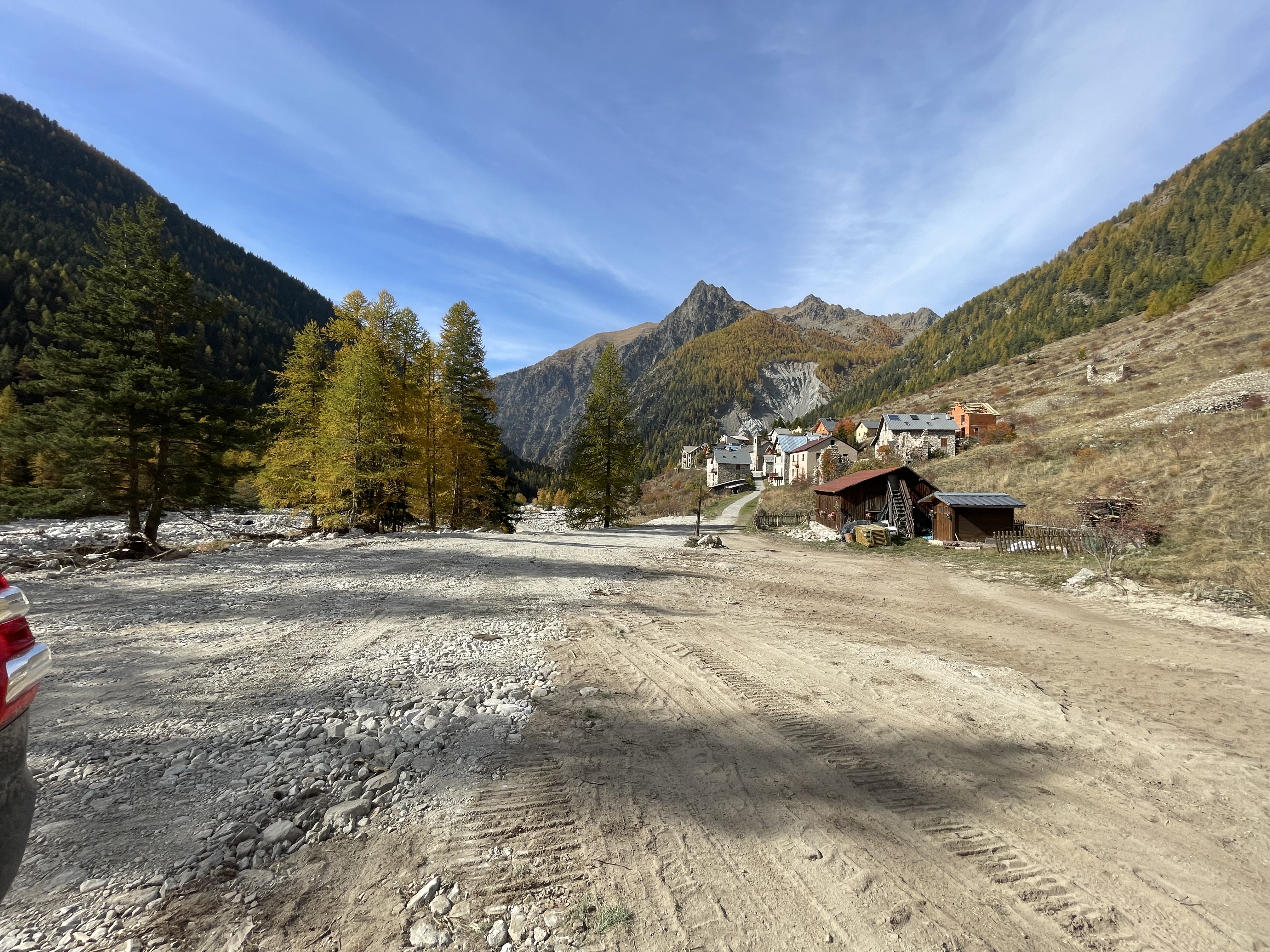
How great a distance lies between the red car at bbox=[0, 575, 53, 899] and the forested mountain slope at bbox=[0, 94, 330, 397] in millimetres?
72974

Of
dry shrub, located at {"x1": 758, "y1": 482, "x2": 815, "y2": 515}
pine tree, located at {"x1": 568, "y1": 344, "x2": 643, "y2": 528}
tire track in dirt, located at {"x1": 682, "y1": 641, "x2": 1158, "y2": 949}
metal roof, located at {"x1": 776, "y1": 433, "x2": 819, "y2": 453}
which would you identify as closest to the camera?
tire track in dirt, located at {"x1": 682, "y1": 641, "x2": 1158, "y2": 949}

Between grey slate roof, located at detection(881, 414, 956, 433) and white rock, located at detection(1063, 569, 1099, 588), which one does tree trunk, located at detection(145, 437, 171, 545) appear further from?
grey slate roof, located at detection(881, 414, 956, 433)

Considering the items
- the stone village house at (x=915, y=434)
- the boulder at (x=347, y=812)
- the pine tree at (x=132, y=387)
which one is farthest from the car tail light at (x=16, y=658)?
the stone village house at (x=915, y=434)

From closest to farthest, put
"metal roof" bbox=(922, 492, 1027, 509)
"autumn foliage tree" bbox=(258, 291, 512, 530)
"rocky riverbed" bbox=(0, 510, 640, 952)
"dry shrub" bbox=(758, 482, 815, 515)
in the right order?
"rocky riverbed" bbox=(0, 510, 640, 952) < "autumn foliage tree" bbox=(258, 291, 512, 530) < "metal roof" bbox=(922, 492, 1027, 509) < "dry shrub" bbox=(758, 482, 815, 515)

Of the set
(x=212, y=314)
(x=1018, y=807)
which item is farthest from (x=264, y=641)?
(x=212, y=314)

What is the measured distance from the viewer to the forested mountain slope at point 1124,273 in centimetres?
10138

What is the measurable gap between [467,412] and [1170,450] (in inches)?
1569

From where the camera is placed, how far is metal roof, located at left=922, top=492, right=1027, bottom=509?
2258cm

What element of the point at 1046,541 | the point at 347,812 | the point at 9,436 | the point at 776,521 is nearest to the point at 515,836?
A: the point at 347,812

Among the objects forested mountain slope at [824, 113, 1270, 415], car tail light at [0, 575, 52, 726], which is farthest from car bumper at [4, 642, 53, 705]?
forested mountain slope at [824, 113, 1270, 415]

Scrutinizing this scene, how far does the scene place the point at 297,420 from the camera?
2369cm

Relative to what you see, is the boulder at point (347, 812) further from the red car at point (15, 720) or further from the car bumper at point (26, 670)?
the car bumper at point (26, 670)

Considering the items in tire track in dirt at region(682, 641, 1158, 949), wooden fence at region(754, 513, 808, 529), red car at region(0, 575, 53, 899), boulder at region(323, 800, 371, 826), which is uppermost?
red car at region(0, 575, 53, 899)

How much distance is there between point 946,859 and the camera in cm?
354
